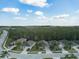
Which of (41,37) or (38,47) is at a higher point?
(41,37)

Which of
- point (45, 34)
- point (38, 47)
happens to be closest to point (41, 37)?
point (45, 34)

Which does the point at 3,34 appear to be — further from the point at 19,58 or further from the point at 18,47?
the point at 19,58

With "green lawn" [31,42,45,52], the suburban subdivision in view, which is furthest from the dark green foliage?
"green lawn" [31,42,45,52]

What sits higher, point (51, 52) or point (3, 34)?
point (3, 34)

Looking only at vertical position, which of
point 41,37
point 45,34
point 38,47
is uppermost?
point 45,34

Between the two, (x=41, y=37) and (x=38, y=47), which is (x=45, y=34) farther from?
(x=38, y=47)

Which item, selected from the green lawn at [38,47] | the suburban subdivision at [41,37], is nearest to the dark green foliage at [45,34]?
the suburban subdivision at [41,37]

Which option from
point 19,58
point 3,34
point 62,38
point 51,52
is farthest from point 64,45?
point 3,34

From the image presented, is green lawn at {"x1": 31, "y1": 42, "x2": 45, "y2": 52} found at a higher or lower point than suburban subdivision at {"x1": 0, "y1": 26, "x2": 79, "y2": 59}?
lower

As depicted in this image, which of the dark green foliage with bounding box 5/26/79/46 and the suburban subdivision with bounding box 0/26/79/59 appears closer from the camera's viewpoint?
the suburban subdivision with bounding box 0/26/79/59

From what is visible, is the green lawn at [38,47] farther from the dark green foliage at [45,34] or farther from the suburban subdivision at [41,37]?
the dark green foliage at [45,34]

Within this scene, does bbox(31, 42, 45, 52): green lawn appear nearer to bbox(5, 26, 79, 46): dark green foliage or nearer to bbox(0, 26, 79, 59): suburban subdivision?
bbox(0, 26, 79, 59): suburban subdivision
